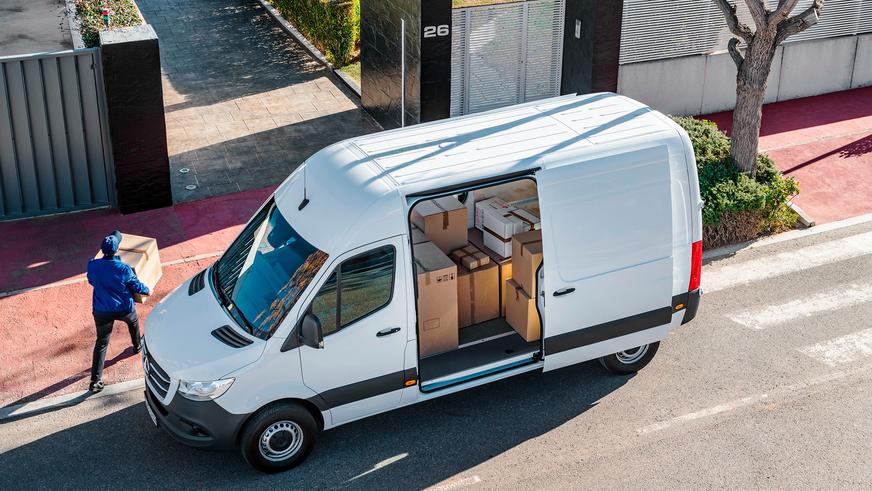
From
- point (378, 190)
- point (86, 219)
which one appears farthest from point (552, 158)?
point (86, 219)

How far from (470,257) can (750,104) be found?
5801 mm

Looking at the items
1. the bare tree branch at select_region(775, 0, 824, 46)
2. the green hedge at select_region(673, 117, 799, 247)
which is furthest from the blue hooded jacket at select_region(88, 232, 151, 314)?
the bare tree branch at select_region(775, 0, 824, 46)

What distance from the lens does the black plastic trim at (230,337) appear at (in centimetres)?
856

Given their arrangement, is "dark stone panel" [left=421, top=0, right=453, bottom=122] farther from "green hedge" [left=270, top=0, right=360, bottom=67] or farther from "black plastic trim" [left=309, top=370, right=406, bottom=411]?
"black plastic trim" [left=309, top=370, right=406, bottom=411]

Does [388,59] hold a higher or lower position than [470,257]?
higher

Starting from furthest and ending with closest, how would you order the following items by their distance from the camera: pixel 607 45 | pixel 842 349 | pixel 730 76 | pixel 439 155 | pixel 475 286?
1. pixel 730 76
2. pixel 607 45
3. pixel 842 349
4. pixel 475 286
5. pixel 439 155

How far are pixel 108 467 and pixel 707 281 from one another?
7.22m

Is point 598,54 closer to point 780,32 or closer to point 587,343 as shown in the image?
point 780,32

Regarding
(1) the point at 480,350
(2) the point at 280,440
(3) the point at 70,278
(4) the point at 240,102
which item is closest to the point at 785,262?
(1) the point at 480,350

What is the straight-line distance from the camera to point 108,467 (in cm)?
897

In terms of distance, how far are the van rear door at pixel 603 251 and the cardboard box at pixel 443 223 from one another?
1.29m

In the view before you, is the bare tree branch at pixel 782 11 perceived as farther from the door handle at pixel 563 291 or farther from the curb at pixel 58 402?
the curb at pixel 58 402

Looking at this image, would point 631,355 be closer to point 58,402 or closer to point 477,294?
point 477,294

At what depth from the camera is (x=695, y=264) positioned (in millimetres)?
9875
